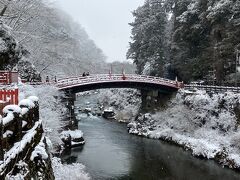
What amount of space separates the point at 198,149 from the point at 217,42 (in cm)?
1739

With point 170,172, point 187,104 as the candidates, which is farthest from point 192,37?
point 170,172

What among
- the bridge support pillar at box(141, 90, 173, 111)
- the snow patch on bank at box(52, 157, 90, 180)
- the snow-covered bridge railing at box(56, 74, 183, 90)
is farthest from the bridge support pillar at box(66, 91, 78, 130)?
the bridge support pillar at box(141, 90, 173, 111)

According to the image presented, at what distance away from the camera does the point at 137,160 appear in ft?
103

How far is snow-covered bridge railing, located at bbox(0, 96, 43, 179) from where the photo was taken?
32.0 feet

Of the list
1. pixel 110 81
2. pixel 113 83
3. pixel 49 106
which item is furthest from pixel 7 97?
pixel 113 83

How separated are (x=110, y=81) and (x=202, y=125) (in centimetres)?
1284

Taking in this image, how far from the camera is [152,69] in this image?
56031 mm

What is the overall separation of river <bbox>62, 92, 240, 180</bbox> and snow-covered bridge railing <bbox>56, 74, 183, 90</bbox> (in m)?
6.41

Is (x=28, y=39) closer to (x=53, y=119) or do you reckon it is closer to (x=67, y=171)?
(x=53, y=119)

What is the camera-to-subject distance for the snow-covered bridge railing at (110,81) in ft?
134

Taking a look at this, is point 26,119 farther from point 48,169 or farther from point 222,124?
point 222,124

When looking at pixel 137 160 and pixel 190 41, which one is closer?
pixel 137 160

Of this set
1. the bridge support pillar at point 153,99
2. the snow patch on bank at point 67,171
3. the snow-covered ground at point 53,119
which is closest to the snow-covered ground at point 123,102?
the bridge support pillar at point 153,99

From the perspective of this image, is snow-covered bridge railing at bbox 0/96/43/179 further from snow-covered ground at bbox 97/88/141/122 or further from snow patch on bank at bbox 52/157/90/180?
snow-covered ground at bbox 97/88/141/122
